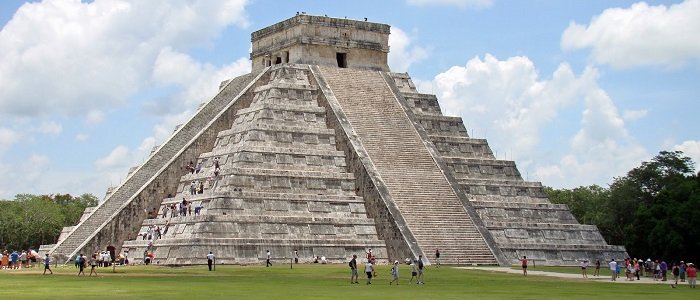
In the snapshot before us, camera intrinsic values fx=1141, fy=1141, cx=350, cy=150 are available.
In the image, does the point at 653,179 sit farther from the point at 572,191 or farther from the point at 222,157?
the point at 222,157

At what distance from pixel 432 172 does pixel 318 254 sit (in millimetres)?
7755

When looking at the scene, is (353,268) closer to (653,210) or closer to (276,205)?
(276,205)

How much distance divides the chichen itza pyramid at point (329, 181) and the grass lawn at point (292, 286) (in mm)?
3556

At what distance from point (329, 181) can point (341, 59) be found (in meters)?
9.75

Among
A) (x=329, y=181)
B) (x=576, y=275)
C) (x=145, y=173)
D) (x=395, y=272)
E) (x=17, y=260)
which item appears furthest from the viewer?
(x=145, y=173)

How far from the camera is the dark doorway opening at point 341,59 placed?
5575cm

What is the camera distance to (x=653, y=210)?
5503 cm

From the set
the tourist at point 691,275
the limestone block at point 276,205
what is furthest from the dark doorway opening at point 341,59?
the tourist at point 691,275

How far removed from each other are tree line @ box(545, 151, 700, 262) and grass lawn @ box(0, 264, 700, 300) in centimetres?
1561

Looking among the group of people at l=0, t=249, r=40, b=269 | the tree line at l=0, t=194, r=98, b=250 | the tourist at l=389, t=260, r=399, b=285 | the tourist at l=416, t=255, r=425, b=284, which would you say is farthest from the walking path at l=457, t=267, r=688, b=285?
the tree line at l=0, t=194, r=98, b=250

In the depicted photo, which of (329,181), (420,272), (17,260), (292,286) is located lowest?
(292,286)

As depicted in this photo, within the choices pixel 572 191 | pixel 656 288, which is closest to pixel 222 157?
pixel 656 288

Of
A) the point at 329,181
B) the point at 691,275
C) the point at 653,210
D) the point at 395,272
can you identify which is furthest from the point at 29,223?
the point at 691,275

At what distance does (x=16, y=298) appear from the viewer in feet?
81.8
